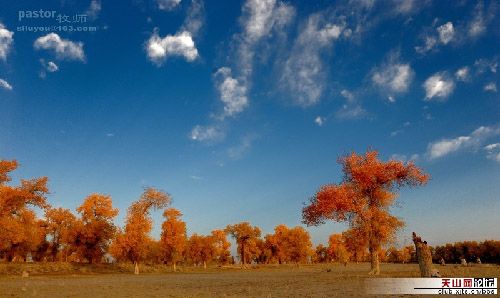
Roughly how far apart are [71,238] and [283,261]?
8347 centimetres

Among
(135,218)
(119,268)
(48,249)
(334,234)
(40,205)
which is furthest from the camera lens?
(334,234)

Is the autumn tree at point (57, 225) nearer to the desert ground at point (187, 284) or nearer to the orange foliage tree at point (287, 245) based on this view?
the desert ground at point (187, 284)

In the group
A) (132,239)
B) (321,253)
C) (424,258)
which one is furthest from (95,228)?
(321,253)

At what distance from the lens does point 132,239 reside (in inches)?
2697

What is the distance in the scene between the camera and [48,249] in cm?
9275

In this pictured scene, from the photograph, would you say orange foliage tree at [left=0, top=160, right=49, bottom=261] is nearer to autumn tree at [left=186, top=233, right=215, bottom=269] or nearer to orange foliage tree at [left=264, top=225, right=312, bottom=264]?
autumn tree at [left=186, top=233, right=215, bottom=269]

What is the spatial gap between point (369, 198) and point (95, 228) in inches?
2386

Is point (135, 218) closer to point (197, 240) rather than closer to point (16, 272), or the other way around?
point (16, 272)

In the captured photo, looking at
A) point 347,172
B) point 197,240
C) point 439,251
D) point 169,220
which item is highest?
point 347,172

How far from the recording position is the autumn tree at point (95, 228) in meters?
79.2

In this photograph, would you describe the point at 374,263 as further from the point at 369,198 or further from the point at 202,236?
the point at 202,236

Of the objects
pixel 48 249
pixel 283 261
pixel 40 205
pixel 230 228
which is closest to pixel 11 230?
pixel 40 205

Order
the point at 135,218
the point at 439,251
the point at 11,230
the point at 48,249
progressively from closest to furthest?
1. the point at 11,230
2. the point at 135,218
3. the point at 48,249
4. the point at 439,251

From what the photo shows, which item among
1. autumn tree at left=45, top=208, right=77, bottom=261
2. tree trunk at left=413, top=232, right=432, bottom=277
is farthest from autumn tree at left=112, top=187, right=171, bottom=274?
tree trunk at left=413, top=232, right=432, bottom=277
